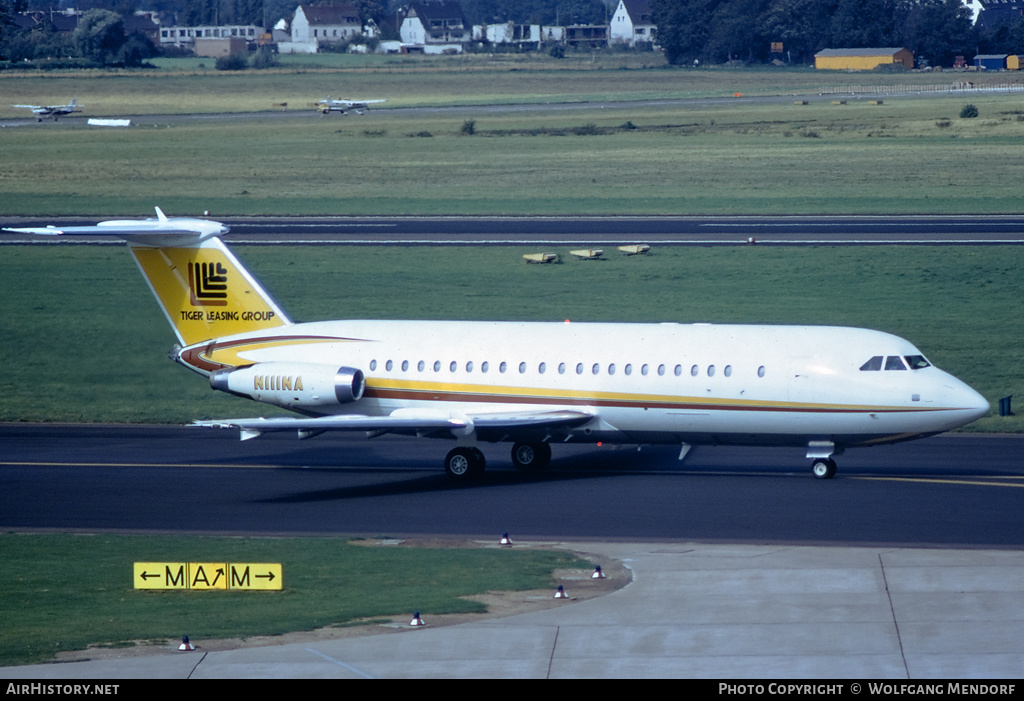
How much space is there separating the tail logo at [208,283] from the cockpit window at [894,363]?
16.2 meters

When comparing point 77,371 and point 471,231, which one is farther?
point 471,231

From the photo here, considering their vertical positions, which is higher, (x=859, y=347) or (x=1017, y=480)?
(x=859, y=347)

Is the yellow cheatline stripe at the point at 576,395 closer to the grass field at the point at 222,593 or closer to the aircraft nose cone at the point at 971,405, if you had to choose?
the aircraft nose cone at the point at 971,405

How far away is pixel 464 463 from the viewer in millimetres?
32250

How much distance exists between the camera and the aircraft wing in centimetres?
3086

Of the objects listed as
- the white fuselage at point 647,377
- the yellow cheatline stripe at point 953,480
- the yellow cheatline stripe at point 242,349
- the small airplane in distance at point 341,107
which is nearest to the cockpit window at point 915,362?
the white fuselage at point 647,377

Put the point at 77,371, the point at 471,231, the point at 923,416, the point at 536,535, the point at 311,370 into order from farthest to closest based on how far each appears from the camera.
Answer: the point at 471,231 → the point at 77,371 → the point at 311,370 → the point at 923,416 → the point at 536,535

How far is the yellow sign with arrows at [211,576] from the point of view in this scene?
861 inches

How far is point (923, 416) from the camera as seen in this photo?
98.9 feet

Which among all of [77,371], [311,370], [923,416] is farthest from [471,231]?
[923,416]

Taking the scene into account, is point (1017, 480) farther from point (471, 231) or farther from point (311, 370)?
point (471, 231)

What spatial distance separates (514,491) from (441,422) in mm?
2294

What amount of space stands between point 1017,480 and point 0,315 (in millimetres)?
35899

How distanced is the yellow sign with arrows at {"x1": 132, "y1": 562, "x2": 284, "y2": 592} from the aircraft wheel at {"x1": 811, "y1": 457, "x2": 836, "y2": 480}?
14.2 meters
